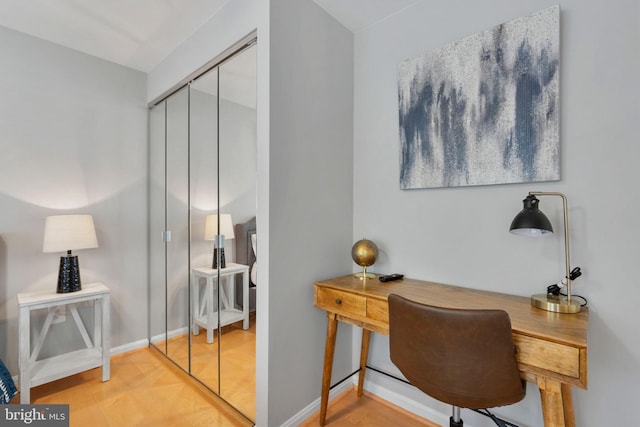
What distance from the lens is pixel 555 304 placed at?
1191 mm

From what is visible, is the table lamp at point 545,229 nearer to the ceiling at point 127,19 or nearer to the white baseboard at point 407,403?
the white baseboard at point 407,403

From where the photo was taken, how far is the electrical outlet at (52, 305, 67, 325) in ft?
7.27

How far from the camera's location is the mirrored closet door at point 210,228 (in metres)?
1.74

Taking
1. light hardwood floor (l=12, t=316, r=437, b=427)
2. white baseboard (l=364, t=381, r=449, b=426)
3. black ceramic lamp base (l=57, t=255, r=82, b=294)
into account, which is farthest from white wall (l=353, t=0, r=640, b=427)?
black ceramic lamp base (l=57, t=255, r=82, b=294)

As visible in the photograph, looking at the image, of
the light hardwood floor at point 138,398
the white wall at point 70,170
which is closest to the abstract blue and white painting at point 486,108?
the light hardwood floor at point 138,398

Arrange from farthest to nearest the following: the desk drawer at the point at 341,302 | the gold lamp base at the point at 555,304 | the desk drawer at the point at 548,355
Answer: the desk drawer at the point at 341,302 → the gold lamp base at the point at 555,304 → the desk drawer at the point at 548,355

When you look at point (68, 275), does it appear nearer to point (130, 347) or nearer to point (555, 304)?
point (130, 347)

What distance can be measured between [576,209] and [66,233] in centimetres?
298

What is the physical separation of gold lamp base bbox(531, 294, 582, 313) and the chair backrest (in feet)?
1.14

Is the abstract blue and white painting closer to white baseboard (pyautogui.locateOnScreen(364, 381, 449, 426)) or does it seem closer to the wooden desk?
the wooden desk

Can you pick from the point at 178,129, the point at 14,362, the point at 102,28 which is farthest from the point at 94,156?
the point at 14,362

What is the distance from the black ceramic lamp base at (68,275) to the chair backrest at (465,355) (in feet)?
7.66

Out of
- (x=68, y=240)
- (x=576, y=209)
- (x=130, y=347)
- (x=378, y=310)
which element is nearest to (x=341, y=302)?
(x=378, y=310)

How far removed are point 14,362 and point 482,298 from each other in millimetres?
3088
